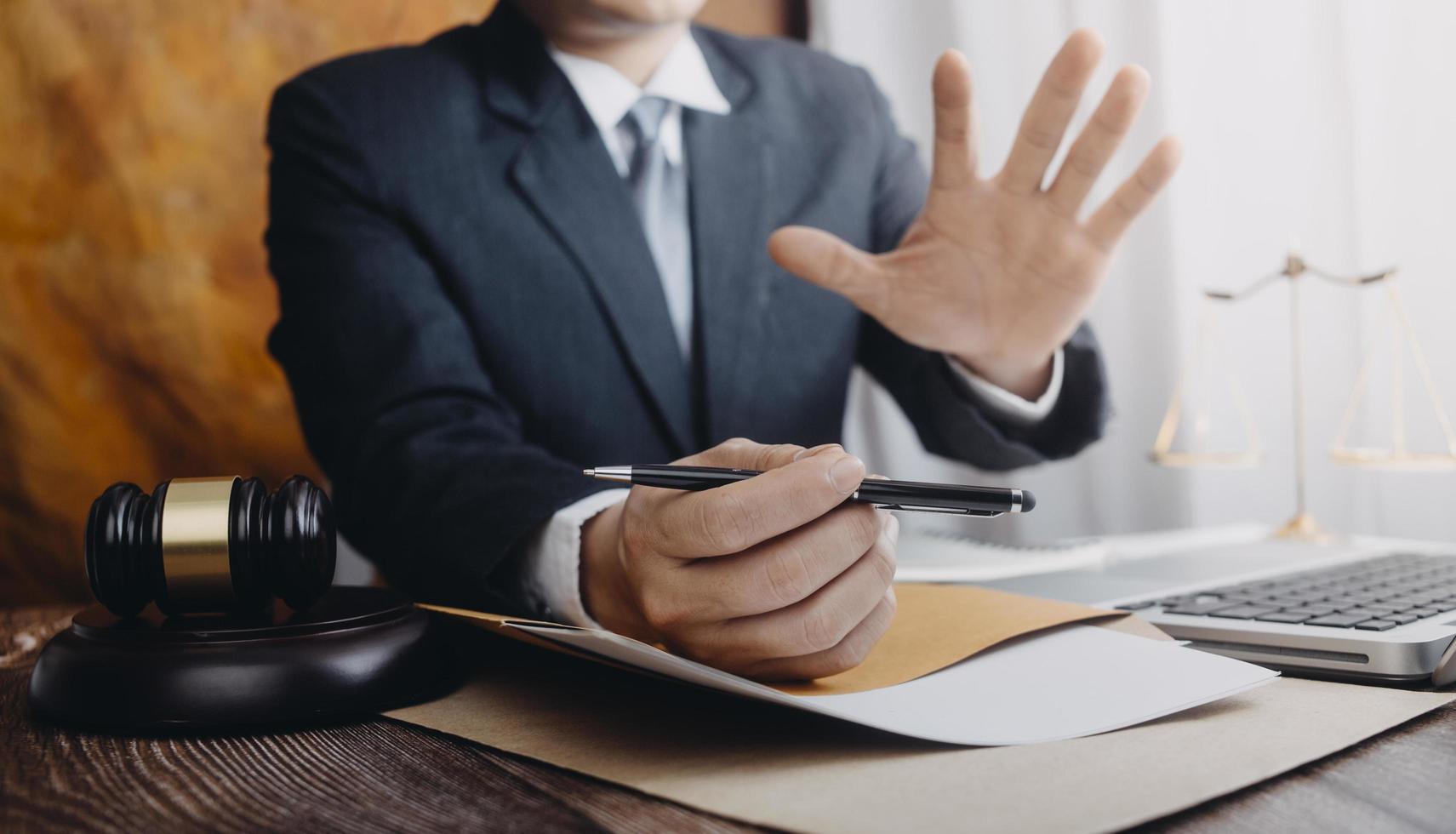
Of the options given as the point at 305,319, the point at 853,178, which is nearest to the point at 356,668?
the point at 305,319

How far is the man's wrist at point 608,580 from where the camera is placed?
63 centimetres

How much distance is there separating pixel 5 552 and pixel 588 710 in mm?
1802

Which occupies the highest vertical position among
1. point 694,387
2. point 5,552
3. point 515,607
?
point 694,387

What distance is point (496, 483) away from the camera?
773 millimetres

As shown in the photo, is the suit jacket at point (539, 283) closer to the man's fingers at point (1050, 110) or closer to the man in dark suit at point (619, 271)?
the man in dark suit at point (619, 271)

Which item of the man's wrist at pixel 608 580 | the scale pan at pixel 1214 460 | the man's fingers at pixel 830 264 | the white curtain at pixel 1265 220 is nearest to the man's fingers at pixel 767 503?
the man's wrist at pixel 608 580

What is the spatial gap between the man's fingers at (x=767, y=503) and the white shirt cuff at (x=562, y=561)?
0.19 meters

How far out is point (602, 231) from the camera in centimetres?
118

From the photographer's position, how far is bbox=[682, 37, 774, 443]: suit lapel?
1.23 meters

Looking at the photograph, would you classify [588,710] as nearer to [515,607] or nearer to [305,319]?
[515,607]

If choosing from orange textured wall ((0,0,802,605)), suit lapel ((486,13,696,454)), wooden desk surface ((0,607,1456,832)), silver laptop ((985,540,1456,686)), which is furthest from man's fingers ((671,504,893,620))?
orange textured wall ((0,0,802,605))

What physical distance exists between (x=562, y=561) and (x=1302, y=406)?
3.48ft

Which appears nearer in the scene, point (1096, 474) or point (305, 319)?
point (305, 319)

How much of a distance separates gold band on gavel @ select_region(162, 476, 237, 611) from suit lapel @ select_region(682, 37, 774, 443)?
73cm
